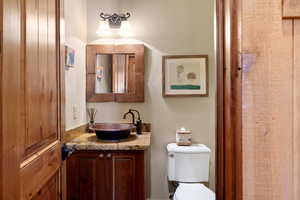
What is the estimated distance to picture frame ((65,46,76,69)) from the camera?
209 centimetres

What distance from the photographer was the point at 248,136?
65 centimetres

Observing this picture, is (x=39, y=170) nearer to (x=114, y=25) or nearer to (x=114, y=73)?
(x=114, y=73)

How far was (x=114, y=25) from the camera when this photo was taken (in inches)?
106

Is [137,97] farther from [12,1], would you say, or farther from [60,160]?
[12,1]

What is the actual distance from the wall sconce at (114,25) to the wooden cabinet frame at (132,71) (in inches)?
6.0

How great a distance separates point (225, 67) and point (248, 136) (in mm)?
199

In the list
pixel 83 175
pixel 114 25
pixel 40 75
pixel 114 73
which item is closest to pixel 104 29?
pixel 114 25

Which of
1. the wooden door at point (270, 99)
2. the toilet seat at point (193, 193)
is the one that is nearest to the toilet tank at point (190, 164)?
the toilet seat at point (193, 193)

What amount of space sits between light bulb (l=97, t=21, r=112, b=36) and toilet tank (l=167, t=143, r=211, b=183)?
145 centimetres

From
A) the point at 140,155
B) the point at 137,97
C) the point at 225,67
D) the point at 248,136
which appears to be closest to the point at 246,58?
the point at 225,67

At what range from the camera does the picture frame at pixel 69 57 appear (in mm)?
2090

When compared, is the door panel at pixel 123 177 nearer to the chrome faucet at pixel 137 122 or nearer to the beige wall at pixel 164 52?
the chrome faucet at pixel 137 122

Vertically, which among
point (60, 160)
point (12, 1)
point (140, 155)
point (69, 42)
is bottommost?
point (140, 155)

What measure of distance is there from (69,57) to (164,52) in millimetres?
1044
